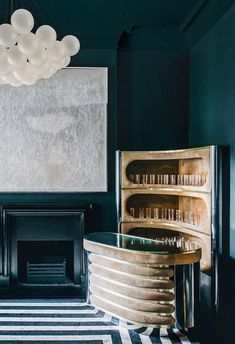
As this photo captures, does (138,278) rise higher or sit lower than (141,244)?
lower

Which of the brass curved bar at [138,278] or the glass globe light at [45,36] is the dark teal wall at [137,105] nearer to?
the brass curved bar at [138,278]

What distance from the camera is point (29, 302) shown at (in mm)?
4703

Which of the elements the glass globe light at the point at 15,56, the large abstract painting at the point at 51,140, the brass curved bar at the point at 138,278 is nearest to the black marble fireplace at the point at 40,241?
the large abstract painting at the point at 51,140

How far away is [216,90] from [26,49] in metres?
2.18

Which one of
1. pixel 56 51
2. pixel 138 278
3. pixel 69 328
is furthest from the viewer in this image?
pixel 69 328

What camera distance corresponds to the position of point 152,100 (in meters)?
5.20

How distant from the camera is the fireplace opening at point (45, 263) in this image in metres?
5.11

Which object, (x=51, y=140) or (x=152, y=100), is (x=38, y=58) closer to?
(x=51, y=140)

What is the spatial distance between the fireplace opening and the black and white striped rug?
1.80ft

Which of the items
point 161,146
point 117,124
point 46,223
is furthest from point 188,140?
point 46,223

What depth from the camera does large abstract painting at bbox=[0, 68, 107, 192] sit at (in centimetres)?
505

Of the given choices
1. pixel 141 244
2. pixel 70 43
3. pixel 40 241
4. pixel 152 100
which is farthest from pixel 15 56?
pixel 40 241

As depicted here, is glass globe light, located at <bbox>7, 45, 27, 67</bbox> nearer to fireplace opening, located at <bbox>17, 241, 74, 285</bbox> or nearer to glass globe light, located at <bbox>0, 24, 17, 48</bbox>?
glass globe light, located at <bbox>0, 24, 17, 48</bbox>

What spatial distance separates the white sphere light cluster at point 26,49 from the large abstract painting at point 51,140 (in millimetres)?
2039
